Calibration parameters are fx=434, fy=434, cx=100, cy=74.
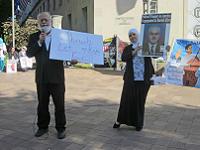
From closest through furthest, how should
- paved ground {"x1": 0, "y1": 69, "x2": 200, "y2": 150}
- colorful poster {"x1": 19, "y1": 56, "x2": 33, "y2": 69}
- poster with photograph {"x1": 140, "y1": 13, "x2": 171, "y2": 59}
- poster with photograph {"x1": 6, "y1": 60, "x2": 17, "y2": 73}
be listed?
1. paved ground {"x1": 0, "y1": 69, "x2": 200, "y2": 150}
2. poster with photograph {"x1": 140, "y1": 13, "x2": 171, "y2": 59}
3. poster with photograph {"x1": 6, "y1": 60, "x2": 17, "y2": 73}
4. colorful poster {"x1": 19, "y1": 56, "x2": 33, "y2": 69}

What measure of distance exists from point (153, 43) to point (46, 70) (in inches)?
65.7

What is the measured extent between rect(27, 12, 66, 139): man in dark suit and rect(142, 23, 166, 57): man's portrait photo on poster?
134 cm

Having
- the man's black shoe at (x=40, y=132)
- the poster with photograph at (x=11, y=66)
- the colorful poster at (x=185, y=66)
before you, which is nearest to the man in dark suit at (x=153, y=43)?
the man's black shoe at (x=40, y=132)

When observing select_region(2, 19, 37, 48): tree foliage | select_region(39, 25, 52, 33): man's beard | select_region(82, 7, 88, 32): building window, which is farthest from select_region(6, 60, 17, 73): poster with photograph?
select_region(39, 25, 52, 33): man's beard

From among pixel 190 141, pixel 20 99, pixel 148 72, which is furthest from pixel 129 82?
pixel 20 99

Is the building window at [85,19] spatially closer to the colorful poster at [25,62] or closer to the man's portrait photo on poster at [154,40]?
the colorful poster at [25,62]

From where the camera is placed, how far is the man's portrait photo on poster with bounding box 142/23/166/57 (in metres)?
6.53

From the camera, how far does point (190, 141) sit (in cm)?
661

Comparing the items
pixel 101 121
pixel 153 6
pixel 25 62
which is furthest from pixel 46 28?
pixel 153 6

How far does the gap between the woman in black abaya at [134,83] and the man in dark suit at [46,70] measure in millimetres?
1142

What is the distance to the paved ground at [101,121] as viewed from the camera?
6.35 m

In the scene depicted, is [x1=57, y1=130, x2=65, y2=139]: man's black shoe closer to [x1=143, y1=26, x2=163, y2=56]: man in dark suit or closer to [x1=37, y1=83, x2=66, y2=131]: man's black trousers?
[x1=37, y1=83, x2=66, y2=131]: man's black trousers

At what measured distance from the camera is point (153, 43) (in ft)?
21.6

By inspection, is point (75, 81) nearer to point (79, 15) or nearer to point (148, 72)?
point (148, 72)
